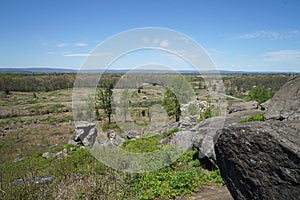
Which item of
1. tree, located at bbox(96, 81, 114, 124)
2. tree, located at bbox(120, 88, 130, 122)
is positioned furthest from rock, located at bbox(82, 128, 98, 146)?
tree, located at bbox(120, 88, 130, 122)

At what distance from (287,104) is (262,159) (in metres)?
3.37

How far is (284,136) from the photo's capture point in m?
3.17

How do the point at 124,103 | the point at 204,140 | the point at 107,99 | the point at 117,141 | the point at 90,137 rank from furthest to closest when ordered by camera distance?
the point at 107,99 → the point at 90,137 → the point at 117,141 → the point at 124,103 → the point at 204,140

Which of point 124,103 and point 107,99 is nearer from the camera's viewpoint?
point 124,103

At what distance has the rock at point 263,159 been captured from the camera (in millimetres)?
3018

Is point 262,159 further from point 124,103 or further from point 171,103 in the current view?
point 171,103

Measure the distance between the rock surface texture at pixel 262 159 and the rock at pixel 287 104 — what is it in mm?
2512

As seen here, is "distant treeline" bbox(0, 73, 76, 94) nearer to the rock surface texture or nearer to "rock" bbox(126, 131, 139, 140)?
"rock" bbox(126, 131, 139, 140)

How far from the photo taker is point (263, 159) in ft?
10.9

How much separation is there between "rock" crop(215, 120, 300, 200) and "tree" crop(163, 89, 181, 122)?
64.8 ft

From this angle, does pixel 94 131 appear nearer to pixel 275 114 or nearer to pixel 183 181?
pixel 183 181

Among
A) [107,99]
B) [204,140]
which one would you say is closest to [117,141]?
[107,99]

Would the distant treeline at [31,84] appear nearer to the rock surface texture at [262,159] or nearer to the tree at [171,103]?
the tree at [171,103]

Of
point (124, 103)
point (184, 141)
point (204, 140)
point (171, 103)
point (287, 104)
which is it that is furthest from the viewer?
point (171, 103)
